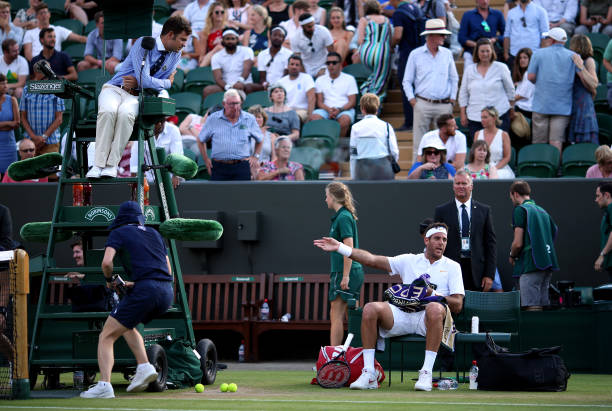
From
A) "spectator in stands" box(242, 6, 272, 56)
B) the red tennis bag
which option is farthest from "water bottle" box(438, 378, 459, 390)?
"spectator in stands" box(242, 6, 272, 56)

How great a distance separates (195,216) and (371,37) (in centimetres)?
414

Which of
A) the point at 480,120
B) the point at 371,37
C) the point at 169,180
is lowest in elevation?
the point at 169,180

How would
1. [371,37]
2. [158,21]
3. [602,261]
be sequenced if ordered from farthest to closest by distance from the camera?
[158,21] < [371,37] < [602,261]

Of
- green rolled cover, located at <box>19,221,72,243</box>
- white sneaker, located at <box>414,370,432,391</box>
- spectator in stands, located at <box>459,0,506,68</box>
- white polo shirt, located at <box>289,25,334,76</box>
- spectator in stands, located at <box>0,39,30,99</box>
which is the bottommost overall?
white sneaker, located at <box>414,370,432,391</box>

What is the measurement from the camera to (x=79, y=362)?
28.2 ft

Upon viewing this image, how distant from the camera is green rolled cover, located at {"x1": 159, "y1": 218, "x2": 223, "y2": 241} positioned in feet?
29.7

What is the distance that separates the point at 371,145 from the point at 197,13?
22.8 feet

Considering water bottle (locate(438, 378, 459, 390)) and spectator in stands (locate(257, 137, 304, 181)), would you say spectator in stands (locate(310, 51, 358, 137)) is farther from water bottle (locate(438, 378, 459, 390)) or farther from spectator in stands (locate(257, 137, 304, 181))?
water bottle (locate(438, 378, 459, 390))

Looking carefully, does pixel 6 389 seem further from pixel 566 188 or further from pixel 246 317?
pixel 566 188

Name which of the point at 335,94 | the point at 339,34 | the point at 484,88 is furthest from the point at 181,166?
the point at 339,34

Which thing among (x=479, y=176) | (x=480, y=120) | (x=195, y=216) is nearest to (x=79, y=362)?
(x=195, y=216)

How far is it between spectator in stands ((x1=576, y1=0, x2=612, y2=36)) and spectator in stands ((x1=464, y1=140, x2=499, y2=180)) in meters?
4.55

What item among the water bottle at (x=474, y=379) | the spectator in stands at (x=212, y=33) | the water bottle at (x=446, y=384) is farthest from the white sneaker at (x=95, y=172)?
the spectator in stands at (x=212, y=33)

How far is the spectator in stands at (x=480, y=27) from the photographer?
15.5m
